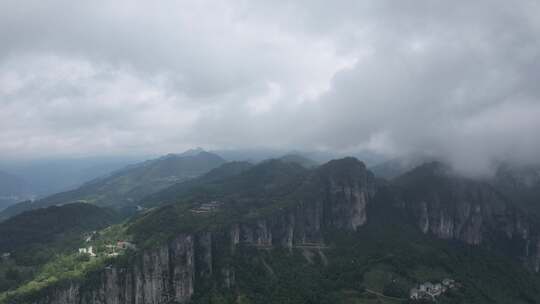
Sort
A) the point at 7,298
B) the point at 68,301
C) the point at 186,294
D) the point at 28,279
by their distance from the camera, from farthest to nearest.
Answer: the point at 186,294 → the point at 28,279 → the point at 68,301 → the point at 7,298

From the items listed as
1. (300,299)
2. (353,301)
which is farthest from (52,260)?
(353,301)

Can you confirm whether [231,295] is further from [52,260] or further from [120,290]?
[52,260]

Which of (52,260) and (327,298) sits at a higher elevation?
(52,260)

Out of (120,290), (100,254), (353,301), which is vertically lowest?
(353,301)

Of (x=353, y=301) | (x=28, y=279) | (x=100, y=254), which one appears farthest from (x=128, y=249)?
(x=353, y=301)

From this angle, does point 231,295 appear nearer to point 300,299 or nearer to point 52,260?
point 300,299

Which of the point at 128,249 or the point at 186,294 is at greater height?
the point at 128,249

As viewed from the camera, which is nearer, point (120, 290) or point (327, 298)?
point (120, 290)

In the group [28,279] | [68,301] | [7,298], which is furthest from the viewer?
[28,279]

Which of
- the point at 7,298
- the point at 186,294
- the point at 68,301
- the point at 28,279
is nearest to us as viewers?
the point at 7,298
